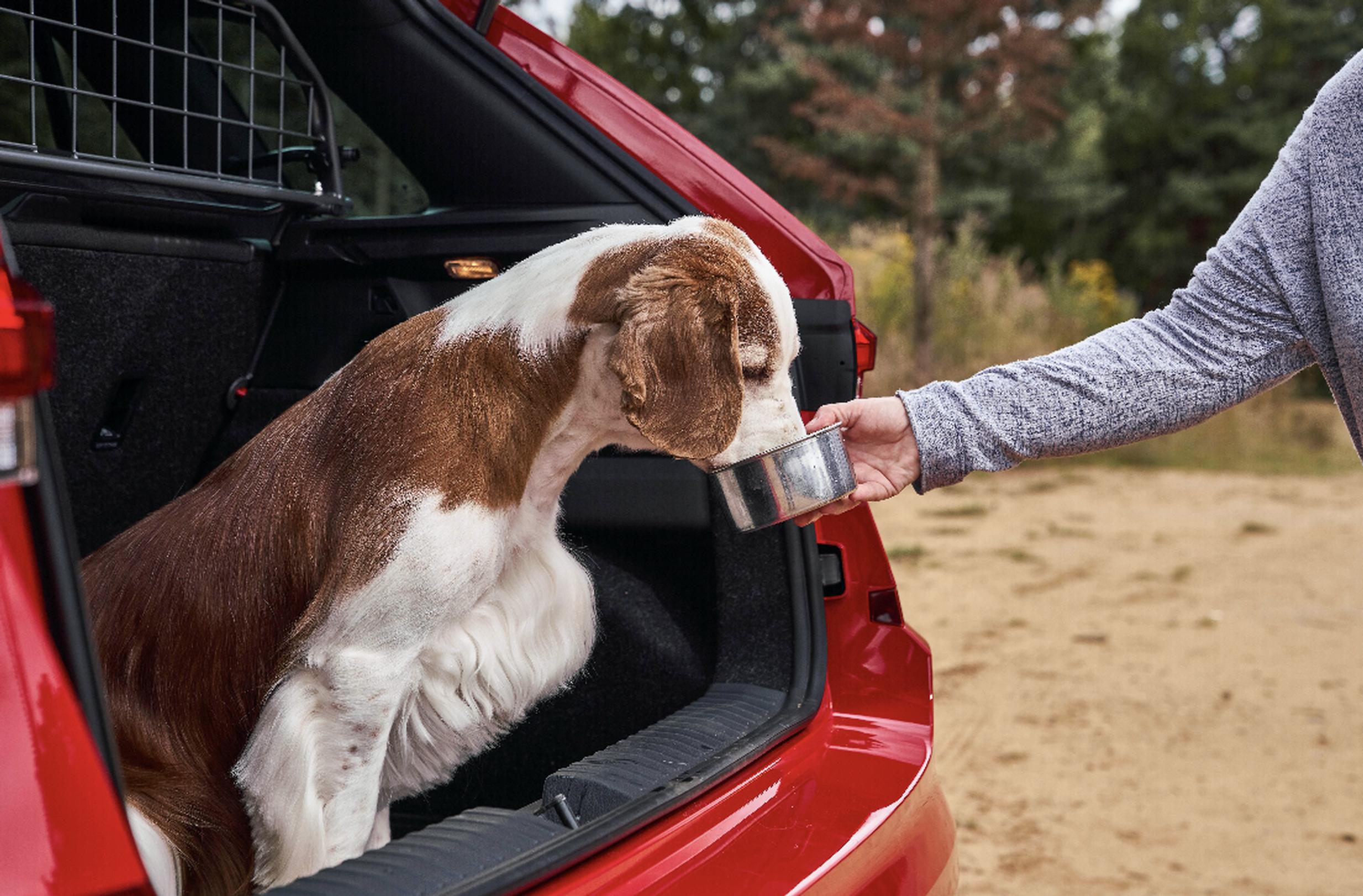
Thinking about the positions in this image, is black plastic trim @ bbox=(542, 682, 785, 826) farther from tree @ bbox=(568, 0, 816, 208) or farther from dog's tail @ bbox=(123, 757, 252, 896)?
tree @ bbox=(568, 0, 816, 208)

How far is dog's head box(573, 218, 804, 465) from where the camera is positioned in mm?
1641

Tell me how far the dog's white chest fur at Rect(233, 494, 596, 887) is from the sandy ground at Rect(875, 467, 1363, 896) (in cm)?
172

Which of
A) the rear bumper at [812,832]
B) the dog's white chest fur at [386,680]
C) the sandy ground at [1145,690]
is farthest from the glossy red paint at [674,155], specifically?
the sandy ground at [1145,690]

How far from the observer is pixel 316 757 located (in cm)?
169

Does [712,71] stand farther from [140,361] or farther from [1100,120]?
[140,361]

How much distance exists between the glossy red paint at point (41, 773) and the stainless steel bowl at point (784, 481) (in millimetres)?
1040

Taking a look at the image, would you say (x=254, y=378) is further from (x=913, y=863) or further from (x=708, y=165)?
(x=913, y=863)

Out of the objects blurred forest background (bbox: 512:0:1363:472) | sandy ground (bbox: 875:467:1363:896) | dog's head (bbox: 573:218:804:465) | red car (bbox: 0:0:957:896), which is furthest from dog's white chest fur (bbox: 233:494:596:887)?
blurred forest background (bbox: 512:0:1363:472)

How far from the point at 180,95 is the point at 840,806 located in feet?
6.36

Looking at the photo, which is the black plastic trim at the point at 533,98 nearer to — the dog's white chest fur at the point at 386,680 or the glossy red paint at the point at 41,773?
the dog's white chest fur at the point at 386,680

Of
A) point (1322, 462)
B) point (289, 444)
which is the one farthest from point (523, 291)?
point (1322, 462)

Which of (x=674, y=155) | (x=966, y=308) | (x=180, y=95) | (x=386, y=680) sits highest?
(x=966, y=308)

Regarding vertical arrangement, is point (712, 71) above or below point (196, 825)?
above

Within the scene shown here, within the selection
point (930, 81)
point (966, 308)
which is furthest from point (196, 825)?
point (930, 81)
